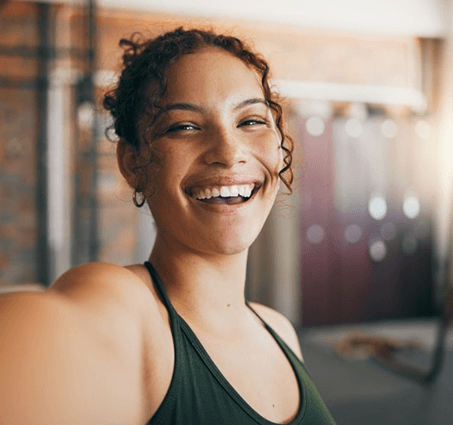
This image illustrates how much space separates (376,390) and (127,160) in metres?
3.62

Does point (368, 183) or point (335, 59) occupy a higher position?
point (335, 59)

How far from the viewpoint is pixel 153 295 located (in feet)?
2.41

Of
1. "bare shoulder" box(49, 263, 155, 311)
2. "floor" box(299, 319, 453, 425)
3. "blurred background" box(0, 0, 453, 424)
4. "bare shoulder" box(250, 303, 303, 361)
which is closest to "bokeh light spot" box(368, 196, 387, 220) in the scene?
"blurred background" box(0, 0, 453, 424)

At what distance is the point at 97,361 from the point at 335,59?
21.5 feet

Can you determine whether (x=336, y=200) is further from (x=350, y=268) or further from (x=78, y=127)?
(x=78, y=127)

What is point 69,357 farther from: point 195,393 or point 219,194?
point 219,194

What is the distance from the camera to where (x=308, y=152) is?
6344 mm

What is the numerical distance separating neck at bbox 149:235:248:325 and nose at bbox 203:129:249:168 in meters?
0.14

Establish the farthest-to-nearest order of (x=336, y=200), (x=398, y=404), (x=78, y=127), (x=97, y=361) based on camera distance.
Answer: (x=336, y=200)
(x=78, y=127)
(x=398, y=404)
(x=97, y=361)

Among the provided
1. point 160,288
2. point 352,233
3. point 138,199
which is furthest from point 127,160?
point 352,233

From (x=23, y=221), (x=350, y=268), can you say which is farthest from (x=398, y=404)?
(x=23, y=221)

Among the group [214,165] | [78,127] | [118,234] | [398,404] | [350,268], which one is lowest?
[398,404]

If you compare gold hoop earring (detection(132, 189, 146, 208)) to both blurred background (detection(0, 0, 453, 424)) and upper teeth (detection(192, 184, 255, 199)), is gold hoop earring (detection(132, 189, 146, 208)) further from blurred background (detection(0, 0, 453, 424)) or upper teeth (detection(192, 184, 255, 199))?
blurred background (detection(0, 0, 453, 424))

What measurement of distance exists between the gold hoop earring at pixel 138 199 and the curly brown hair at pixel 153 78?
0.03 metres
